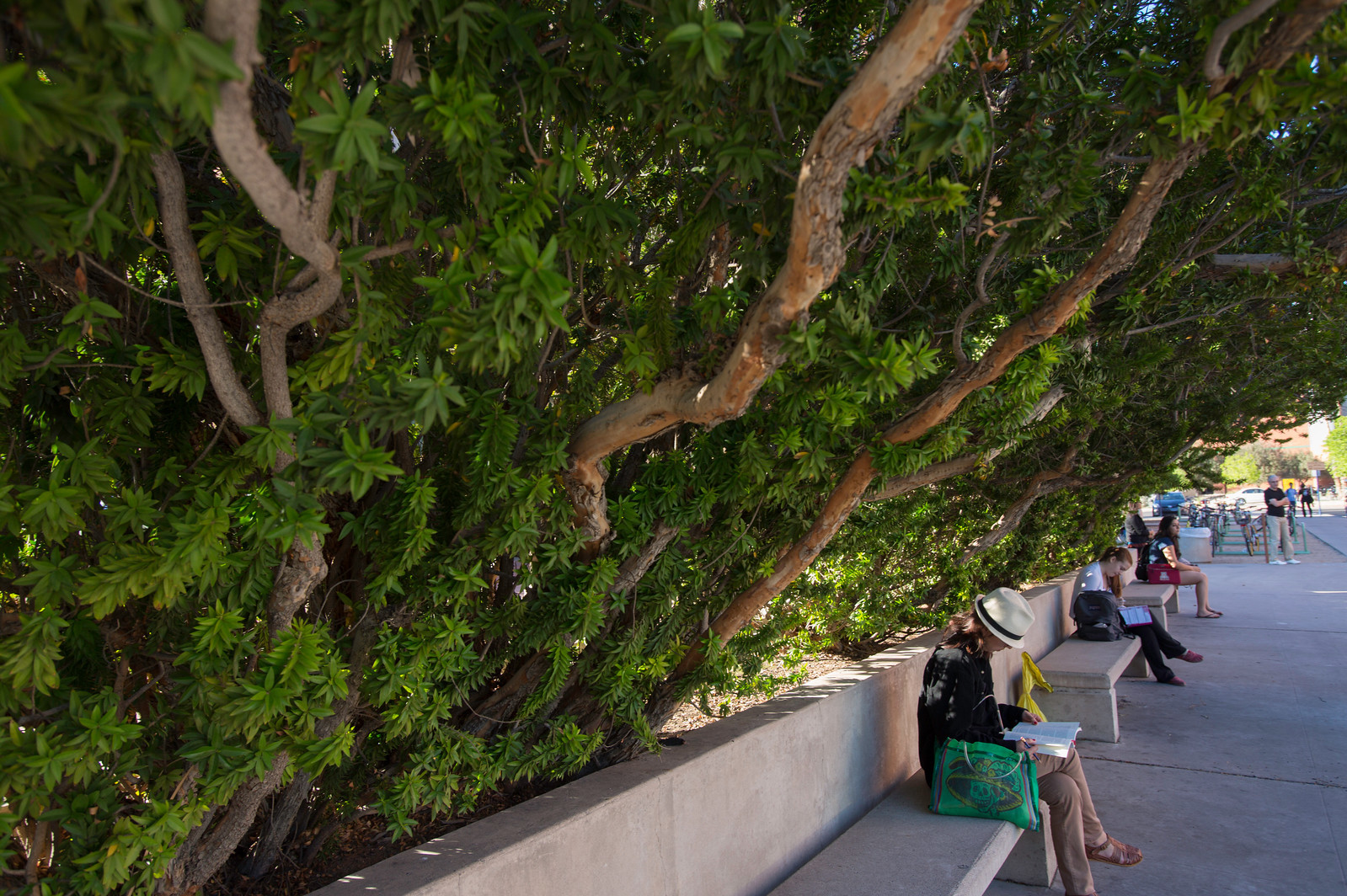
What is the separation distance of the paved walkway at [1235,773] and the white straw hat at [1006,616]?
4.72 ft

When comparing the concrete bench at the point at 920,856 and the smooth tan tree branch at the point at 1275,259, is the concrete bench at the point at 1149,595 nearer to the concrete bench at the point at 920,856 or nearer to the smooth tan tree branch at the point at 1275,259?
the concrete bench at the point at 920,856

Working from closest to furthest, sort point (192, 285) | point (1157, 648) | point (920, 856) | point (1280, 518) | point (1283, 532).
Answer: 1. point (192, 285)
2. point (920, 856)
3. point (1157, 648)
4. point (1283, 532)
5. point (1280, 518)

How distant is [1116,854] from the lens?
15.0ft

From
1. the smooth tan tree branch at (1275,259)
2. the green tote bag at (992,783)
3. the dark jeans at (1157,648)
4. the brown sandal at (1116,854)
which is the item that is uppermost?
the smooth tan tree branch at (1275,259)

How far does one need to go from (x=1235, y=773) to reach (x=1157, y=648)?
2960mm

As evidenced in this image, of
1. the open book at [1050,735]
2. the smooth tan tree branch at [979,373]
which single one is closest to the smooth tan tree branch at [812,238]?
the smooth tan tree branch at [979,373]

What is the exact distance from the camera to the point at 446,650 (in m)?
2.81

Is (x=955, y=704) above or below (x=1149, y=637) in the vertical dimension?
above

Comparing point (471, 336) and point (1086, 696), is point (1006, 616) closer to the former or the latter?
point (1086, 696)

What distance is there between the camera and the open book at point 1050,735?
419cm

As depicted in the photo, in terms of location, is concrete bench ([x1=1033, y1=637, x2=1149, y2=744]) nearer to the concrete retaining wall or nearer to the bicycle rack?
the concrete retaining wall

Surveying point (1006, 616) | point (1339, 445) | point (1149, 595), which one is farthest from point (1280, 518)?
point (1339, 445)

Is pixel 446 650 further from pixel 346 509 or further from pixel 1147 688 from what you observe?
pixel 1147 688

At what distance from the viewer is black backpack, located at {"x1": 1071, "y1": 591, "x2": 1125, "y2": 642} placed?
323 inches
